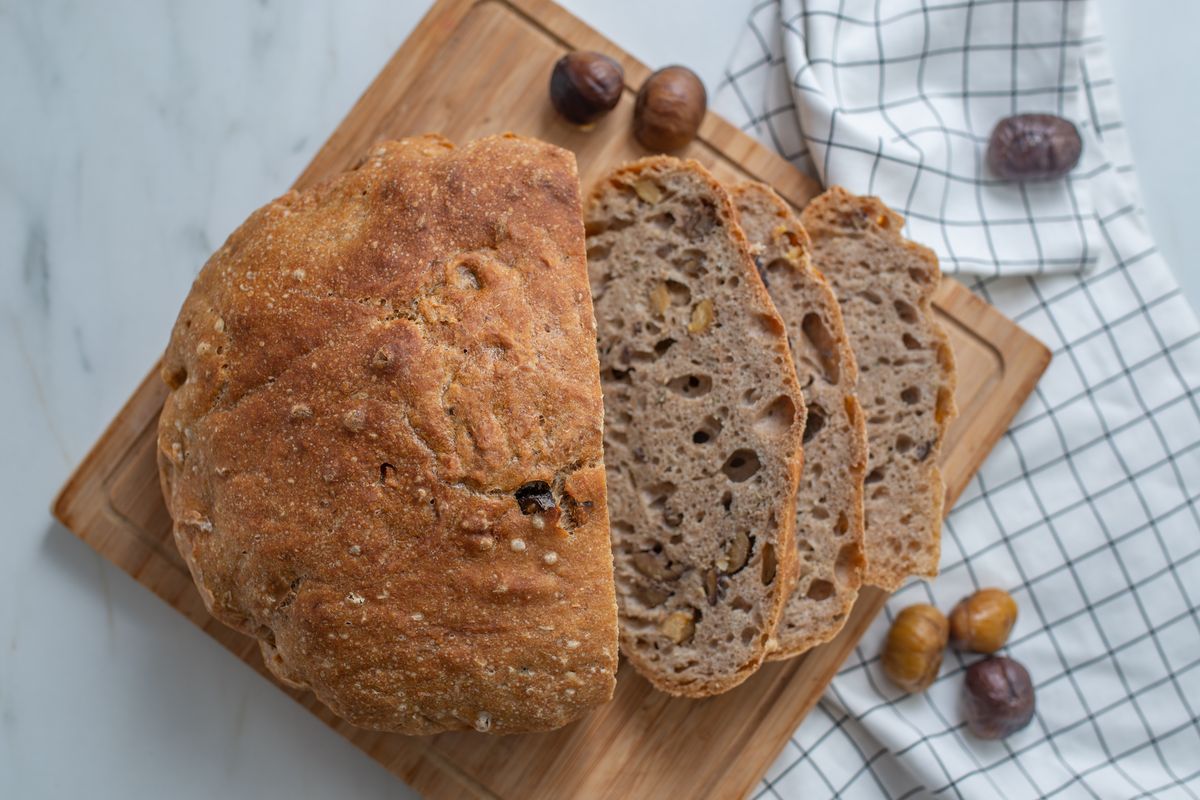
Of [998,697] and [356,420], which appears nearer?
[356,420]

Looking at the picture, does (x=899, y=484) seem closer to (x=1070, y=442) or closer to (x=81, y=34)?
(x=1070, y=442)

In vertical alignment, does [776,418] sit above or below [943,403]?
below

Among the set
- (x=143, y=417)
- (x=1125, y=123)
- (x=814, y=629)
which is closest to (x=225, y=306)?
(x=143, y=417)

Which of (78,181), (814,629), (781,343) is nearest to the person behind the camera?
(781,343)

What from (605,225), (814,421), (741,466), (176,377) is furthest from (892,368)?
(176,377)

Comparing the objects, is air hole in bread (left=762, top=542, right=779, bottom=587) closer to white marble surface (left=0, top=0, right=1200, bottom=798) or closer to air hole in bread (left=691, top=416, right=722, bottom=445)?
air hole in bread (left=691, top=416, right=722, bottom=445)

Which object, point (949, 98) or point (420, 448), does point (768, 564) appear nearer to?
point (420, 448)

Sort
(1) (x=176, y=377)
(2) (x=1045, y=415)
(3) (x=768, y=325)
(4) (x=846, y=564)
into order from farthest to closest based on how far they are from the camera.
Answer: (2) (x=1045, y=415) < (4) (x=846, y=564) < (3) (x=768, y=325) < (1) (x=176, y=377)

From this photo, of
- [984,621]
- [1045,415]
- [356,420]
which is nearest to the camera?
[356,420]
